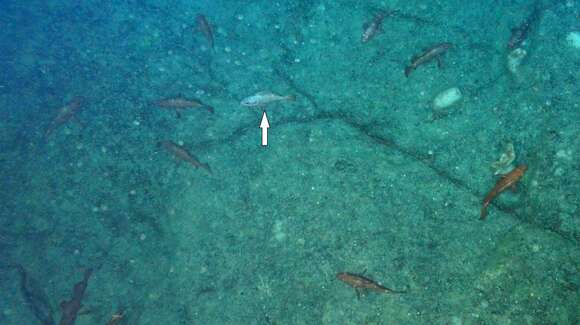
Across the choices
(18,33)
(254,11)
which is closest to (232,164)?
(254,11)

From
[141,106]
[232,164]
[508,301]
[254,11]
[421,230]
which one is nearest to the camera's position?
[508,301]

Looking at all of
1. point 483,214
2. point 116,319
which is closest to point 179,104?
point 116,319

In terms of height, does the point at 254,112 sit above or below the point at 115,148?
above

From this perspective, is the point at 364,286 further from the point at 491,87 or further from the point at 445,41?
the point at 445,41

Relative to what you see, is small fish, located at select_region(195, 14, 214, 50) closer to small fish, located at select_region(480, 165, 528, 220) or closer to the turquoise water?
the turquoise water

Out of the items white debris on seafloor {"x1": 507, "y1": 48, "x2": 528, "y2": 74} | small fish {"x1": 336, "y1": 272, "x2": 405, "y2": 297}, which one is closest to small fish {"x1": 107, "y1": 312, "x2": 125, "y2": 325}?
small fish {"x1": 336, "y1": 272, "x2": 405, "y2": 297}

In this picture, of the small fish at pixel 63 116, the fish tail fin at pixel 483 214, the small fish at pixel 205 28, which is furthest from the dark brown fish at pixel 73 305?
the fish tail fin at pixel 483 214

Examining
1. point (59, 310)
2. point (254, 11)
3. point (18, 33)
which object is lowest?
point (59, 310)
